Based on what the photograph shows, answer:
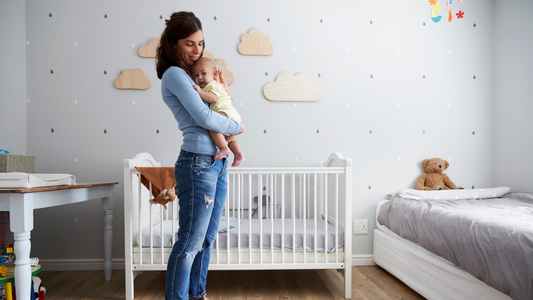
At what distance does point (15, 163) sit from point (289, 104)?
5.54 ft

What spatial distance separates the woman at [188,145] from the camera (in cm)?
101

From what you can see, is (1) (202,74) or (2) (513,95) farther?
(2) (513,95)

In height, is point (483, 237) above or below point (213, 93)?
below

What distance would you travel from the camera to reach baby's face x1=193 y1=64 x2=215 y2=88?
110 centimetres

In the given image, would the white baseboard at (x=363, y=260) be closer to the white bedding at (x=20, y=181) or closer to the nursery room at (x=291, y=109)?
the nursery room at (x=291, y=109)

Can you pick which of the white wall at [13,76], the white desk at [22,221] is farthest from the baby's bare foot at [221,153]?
the white wall at [13,76]

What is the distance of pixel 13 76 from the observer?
2.10 meters

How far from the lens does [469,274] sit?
1297 mm

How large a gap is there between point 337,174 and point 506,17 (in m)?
1.86

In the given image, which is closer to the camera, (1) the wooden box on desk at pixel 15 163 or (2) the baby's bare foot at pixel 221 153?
(2) the baby's bare foot at pixel 221 153

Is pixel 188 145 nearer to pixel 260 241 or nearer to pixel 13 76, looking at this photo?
pixel 260 241

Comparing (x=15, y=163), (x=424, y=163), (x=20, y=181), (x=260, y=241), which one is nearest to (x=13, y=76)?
(x=15, y=163)

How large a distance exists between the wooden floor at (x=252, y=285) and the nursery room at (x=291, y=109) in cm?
2

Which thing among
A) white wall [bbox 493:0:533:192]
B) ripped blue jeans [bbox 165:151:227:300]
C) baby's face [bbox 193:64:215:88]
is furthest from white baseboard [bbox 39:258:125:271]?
white wall [bbox 493:0:533:192]
